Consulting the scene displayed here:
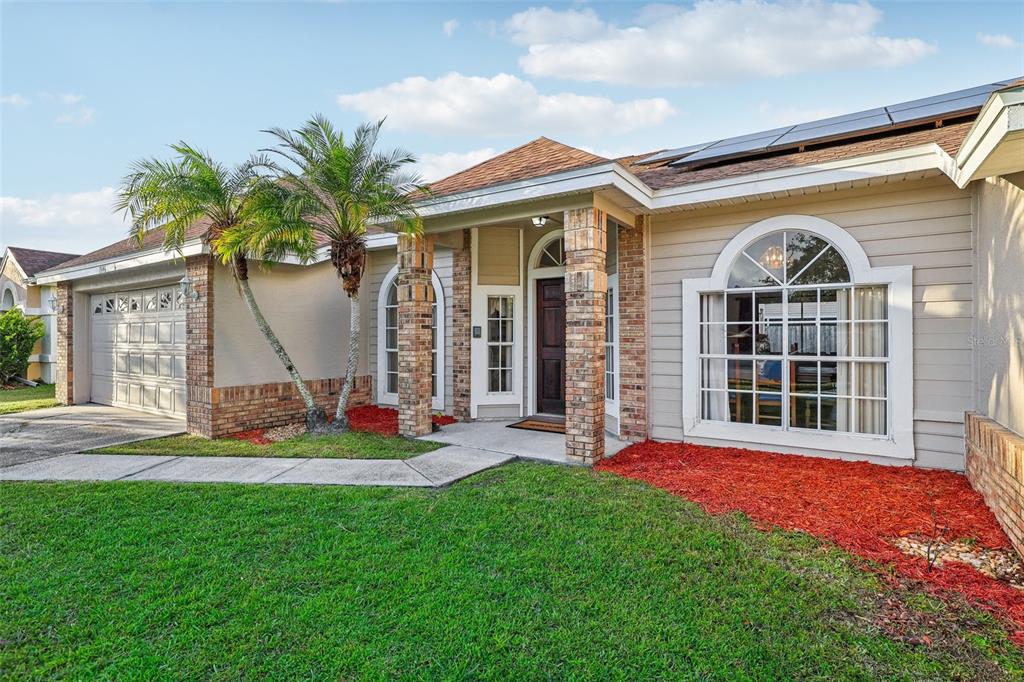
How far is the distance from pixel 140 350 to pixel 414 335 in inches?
268

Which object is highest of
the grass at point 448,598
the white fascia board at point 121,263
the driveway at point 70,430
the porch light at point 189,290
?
the white fascia board at point 121,263

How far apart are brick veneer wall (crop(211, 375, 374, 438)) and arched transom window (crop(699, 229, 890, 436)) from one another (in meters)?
6.69

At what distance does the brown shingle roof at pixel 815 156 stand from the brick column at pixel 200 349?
6.89 metres

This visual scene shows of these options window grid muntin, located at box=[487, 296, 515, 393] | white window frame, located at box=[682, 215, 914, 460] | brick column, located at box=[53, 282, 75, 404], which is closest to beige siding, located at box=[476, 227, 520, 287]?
window grid muntin, located at box=[487, 296, 515, 393]

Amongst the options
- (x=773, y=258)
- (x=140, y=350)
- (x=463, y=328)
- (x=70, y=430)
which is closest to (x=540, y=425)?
(x=463, y=328)

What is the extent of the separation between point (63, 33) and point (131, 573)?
9.23 meters

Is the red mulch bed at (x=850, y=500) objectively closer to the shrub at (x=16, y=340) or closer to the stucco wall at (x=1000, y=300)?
the stucco wall at (x=1000, y=300)

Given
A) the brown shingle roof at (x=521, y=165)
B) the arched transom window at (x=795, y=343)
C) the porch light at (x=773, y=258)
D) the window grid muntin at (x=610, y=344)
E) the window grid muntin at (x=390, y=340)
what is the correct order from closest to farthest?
the arched transom window at (x=795, y=343) → the brown shingle roof at (x=521, y=165) → the porch light at (x=773, y=258) → the window grid muntin at (x=610, y=344) → the window grid muntin at (x=390, y=340)

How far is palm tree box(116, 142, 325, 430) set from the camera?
652cm

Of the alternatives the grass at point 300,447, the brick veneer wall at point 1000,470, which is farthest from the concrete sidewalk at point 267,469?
the brick veneer wall at point 1000,470

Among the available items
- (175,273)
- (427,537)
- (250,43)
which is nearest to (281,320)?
(175,273)

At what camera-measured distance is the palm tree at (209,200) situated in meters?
6.52

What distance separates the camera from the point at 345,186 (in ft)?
21.5

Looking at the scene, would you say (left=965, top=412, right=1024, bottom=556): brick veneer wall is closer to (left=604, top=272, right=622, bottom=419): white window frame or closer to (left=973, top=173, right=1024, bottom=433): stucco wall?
(left=973, top=173, right=1024, bottom=433): stucco wall
